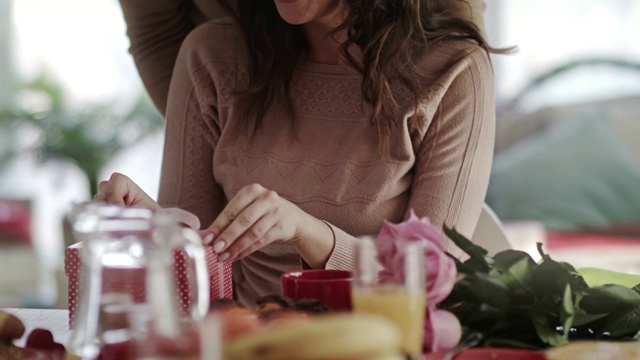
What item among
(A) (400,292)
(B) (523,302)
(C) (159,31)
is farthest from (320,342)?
(C) (159,31)

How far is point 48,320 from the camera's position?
119cm

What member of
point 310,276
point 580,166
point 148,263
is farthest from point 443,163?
point 580,166

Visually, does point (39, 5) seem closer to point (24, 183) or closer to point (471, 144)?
point (24, 183)

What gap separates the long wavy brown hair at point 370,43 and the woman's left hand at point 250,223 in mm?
370

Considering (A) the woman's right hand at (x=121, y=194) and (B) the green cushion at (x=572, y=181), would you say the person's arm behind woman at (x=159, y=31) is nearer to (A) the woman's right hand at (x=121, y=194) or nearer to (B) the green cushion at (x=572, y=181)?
(A) the woman's right hand at (x=121, y=194)

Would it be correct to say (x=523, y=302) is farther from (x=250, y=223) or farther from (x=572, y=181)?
(x=572, y=181)

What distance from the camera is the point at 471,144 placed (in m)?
1.56

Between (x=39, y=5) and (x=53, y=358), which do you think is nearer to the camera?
(x=53, y=358)

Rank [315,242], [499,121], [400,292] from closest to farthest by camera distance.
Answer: [400,292] < [315,242] < [499,121]

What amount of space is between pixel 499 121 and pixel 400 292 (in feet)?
12.8

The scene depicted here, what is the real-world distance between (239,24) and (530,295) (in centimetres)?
95

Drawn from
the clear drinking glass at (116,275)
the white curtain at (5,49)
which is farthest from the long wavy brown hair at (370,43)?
the white curtain at (5,49)

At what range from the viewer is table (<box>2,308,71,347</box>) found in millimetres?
1077

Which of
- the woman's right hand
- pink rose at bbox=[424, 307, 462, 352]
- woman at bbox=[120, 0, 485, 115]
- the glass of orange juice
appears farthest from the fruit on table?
woman at bbox=[120, 0, 485, 115]
